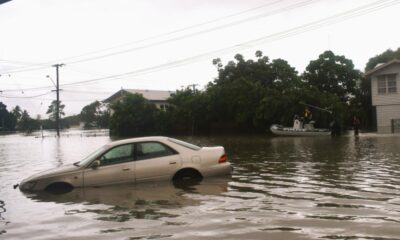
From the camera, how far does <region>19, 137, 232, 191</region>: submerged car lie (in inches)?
466

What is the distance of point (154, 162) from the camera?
12.2 metres

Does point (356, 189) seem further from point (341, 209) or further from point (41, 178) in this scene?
point (41, 178)

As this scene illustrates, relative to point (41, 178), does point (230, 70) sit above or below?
above

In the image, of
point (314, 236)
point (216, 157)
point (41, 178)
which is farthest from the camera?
point (216, 157)

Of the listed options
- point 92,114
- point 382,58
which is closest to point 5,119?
point 92,114

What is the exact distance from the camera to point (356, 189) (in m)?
10.5

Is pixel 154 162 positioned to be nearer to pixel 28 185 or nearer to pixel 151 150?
pixel 151 150

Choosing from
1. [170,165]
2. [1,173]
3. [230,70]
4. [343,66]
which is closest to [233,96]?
[230,70]

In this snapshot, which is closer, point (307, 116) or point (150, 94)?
point (307, 116)

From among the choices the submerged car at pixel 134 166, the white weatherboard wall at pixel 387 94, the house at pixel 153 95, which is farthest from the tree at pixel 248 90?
the submerged car at pixel 134 166

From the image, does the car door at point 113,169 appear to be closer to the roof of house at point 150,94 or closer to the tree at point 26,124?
Result: the roof of house at point 150,94

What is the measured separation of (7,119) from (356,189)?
407ft

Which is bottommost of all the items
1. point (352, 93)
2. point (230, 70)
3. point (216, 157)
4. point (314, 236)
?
point (314, 236)

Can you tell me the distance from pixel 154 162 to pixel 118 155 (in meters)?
0.95
